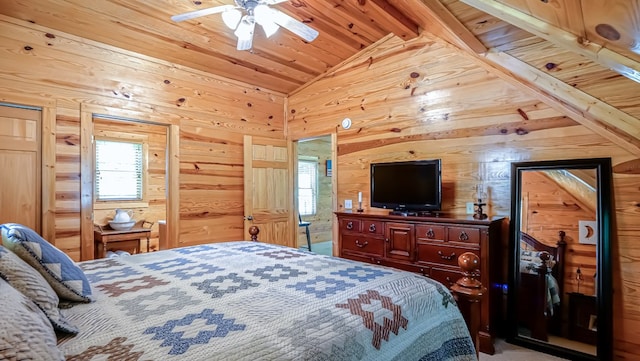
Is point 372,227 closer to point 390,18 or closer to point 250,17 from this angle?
point 390,18

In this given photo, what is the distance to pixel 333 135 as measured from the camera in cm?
434

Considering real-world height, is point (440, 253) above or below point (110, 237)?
above

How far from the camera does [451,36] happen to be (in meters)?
3.08

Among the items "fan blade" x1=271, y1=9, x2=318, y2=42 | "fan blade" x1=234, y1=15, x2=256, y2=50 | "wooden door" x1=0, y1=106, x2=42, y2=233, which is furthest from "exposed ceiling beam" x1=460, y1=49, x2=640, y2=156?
"wooden door" x1=0, y1=106, x2=42, y2=233

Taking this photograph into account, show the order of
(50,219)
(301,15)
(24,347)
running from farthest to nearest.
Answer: (301,15) < (50,219) < (24,347)

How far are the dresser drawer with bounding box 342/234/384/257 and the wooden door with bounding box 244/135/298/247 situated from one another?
1.26 m

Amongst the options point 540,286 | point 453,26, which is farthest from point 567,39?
point 540,286

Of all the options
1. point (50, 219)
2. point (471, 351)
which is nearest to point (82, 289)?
point (471, 351)

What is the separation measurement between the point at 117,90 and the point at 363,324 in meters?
3.38

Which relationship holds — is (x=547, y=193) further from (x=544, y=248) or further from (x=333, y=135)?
(x=333, y=135)

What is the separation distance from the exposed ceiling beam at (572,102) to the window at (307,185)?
4.72 m

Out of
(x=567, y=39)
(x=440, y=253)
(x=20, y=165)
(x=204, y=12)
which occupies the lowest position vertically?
(x=440, y=253)

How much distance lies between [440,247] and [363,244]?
2.71 feet

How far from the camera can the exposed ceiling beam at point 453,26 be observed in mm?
2623
